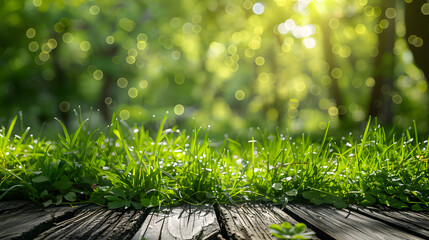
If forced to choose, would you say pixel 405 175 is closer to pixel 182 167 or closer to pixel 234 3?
pixel 182 167

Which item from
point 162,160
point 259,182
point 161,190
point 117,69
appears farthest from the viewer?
point 117,69

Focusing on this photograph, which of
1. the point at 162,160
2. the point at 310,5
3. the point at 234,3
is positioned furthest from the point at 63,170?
the point at 234,3

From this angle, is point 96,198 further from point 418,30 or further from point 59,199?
point 418,30

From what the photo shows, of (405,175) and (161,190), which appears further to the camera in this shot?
(405,175)

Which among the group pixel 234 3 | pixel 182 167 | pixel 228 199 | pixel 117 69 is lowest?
pixel 228 199

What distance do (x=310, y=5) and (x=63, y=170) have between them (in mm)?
6641

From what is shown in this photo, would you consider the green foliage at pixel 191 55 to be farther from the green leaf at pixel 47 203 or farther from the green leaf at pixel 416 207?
the green leaf at pixel 47 203

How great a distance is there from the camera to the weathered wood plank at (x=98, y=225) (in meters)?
1.23

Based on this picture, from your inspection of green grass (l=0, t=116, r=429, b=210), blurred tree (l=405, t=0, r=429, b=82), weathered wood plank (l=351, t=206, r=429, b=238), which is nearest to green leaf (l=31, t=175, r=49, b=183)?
green grass (l=0, t=116, r=429, b=210)

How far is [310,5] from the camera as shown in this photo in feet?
23.5

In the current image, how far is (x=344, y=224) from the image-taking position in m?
1.40

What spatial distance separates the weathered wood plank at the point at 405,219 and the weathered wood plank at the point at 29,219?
140 cm

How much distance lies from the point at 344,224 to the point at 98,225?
1.01 metres

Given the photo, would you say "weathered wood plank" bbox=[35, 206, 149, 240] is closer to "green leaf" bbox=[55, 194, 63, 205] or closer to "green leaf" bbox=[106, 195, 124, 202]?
"green leaf" bbox=[106, 195, 124, 202]
